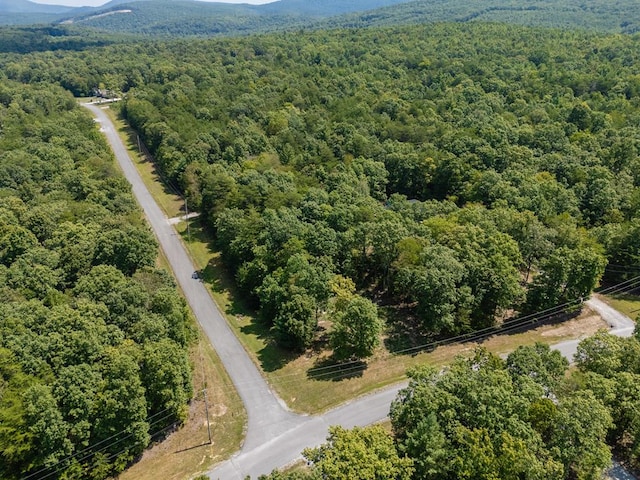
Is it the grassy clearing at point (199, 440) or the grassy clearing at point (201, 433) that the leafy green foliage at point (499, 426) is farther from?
the grassy clearing at point (201, 433)

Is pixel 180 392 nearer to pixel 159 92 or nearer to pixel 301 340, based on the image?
pixel 301 340

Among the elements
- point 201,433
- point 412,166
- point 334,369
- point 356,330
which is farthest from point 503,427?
point 412,166

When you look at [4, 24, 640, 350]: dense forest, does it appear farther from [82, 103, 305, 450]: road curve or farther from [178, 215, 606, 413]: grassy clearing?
[82, 103, 305, 450]: road curve

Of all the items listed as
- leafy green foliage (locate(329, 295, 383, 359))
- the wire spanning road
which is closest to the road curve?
the wire spanning road

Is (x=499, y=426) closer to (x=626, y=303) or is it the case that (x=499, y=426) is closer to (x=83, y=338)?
(x=83, y=338)

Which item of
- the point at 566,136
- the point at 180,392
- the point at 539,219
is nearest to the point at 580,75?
the point at 566,136

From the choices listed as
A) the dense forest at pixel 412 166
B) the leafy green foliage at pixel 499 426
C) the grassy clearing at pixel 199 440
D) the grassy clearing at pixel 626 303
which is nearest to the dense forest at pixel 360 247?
the leafy green foliage at pixel 499 426
